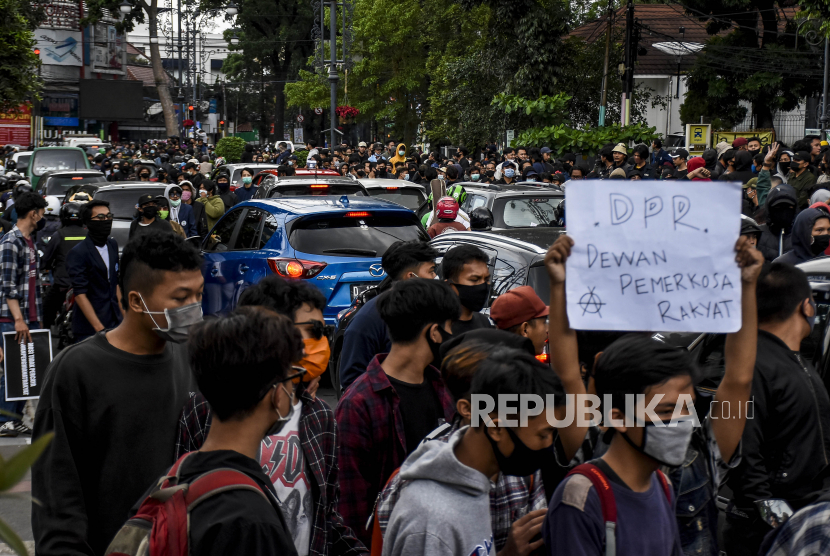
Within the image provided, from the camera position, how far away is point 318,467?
317 centimetres

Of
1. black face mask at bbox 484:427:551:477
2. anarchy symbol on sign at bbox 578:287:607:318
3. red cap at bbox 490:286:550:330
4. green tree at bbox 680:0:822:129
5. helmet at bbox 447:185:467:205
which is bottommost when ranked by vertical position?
black face mask at bbox 484:427:551:477

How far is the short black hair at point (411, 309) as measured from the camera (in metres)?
3.69

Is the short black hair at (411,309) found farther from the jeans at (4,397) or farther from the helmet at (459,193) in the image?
the helmet at (459,193)

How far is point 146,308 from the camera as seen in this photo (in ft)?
10.5

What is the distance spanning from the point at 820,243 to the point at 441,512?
5.80 metres

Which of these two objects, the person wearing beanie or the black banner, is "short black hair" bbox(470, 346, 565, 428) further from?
the black banner

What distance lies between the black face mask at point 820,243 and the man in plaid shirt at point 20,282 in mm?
6219

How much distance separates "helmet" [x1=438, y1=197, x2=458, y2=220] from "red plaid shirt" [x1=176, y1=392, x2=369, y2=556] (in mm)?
6645

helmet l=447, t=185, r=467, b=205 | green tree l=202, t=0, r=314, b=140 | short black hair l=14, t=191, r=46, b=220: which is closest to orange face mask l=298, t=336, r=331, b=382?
short black hair l=14, t=191, r=46, b=220

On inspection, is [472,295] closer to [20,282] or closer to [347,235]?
[347,235]

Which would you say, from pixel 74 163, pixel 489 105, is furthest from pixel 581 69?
pixel 74 163

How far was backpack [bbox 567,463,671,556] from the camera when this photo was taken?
8.19ft

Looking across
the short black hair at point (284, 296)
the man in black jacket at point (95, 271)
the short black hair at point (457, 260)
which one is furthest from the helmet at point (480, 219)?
the short black hair at point (284, 296)

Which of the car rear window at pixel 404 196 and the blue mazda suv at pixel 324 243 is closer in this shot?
the blue mazda suv at pixel 324 243
